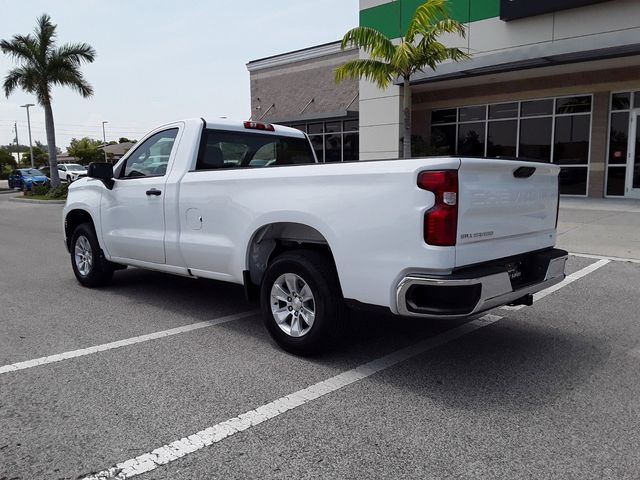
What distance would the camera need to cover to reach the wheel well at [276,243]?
4535 mm

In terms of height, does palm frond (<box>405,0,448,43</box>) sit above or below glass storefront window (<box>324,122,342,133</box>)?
above

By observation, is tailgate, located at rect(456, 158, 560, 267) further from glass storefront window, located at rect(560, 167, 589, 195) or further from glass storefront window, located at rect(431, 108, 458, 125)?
glass storefront window, located at rect(431, 108, 458, 125)

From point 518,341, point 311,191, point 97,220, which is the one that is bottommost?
point 518,341

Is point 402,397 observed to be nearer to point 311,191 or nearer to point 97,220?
point 311,191

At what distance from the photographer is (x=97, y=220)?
665 cm

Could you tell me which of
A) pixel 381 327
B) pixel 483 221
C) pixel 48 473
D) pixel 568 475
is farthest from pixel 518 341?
pixel 48 473

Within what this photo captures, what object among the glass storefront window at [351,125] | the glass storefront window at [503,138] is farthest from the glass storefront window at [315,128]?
the glass storefront window at [503,138]

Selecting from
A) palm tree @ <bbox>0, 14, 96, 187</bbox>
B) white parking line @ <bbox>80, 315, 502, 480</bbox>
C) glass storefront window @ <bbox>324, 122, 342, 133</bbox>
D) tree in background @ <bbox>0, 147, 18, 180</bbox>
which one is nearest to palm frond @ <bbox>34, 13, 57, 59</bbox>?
palm tree @ <bbox>0, 14, 96, 187</bbox>

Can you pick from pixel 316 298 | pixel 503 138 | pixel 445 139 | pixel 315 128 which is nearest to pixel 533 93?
pixel 503 138

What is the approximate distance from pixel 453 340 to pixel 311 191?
1.89 meters

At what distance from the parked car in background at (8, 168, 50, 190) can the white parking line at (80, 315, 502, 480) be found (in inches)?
1334

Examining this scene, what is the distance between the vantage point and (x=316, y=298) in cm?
420

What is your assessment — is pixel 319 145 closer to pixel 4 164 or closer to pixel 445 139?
pixel 445 139

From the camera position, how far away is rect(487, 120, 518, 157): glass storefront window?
18.7m
